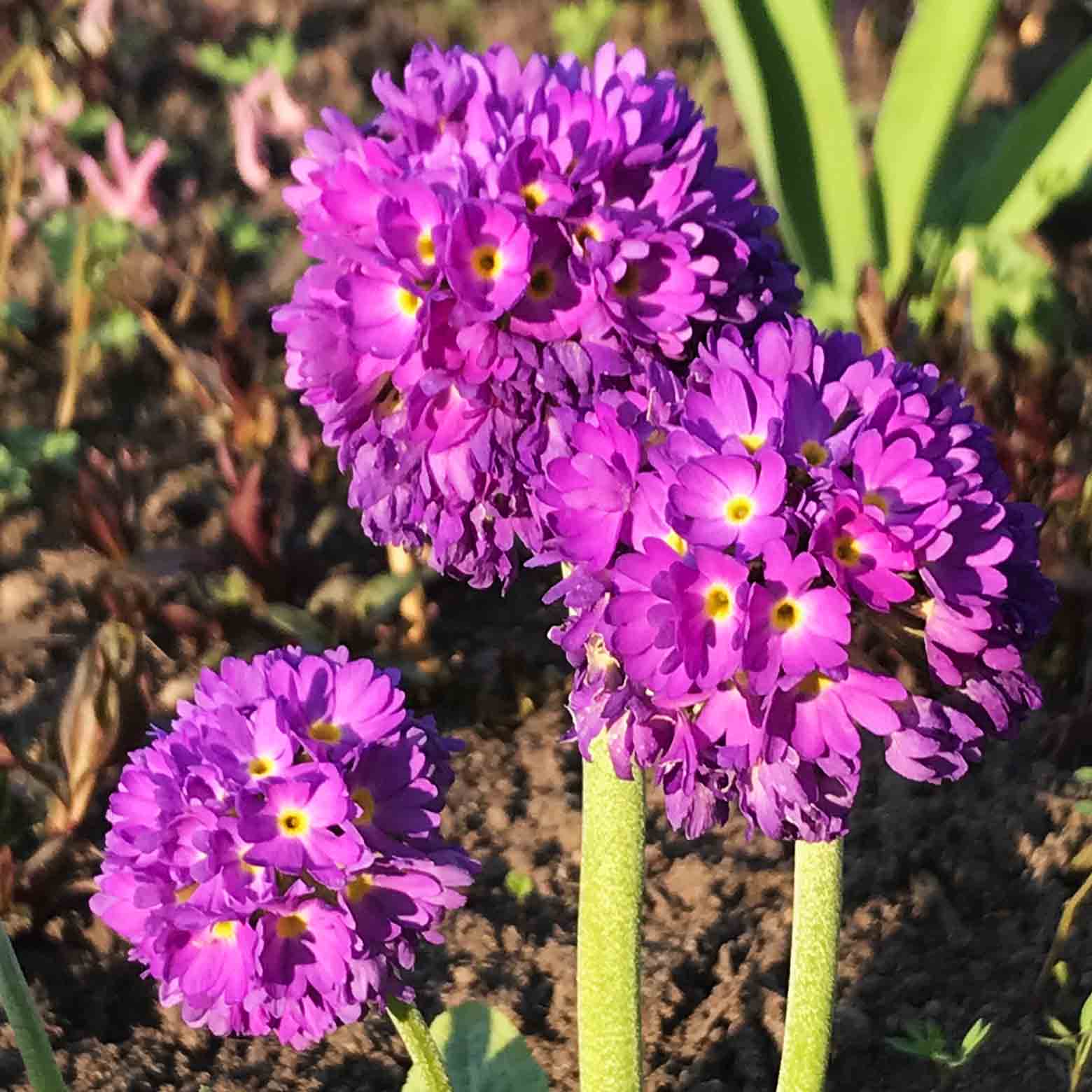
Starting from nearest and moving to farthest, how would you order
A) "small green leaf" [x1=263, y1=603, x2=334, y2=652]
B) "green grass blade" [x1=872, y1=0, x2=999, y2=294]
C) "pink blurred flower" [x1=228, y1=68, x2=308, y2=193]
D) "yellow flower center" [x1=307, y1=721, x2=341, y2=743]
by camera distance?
"yellow flower center" [x1=307, y1=721, x2=341, y2=743] → "small green leaf" [x1=263, y1=603, x2=334, y2=652] → "green grass blade" [x1=872, y1=0, x2=999, y2=294] → "pink blurred flower" [x1=228, y1=68, x2=308, y2=193]

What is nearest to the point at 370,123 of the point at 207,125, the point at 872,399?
the point at 872,399

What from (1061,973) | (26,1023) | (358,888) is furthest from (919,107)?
(26,1023)

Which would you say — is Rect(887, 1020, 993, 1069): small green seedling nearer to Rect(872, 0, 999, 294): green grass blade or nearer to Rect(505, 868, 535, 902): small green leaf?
Rect(505, 868, 535, 902): small green leaf

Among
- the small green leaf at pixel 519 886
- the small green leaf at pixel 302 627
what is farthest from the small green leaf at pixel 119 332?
the small green leaf at pixel 519 886

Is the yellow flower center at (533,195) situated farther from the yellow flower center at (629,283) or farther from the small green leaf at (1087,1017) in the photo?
the small green leaf at (1087,1017)

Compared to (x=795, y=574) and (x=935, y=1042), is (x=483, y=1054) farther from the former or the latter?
(x=795, y=574)

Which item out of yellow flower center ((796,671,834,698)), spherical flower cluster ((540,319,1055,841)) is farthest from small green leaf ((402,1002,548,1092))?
yellow flower center ((796,671,834,698))
